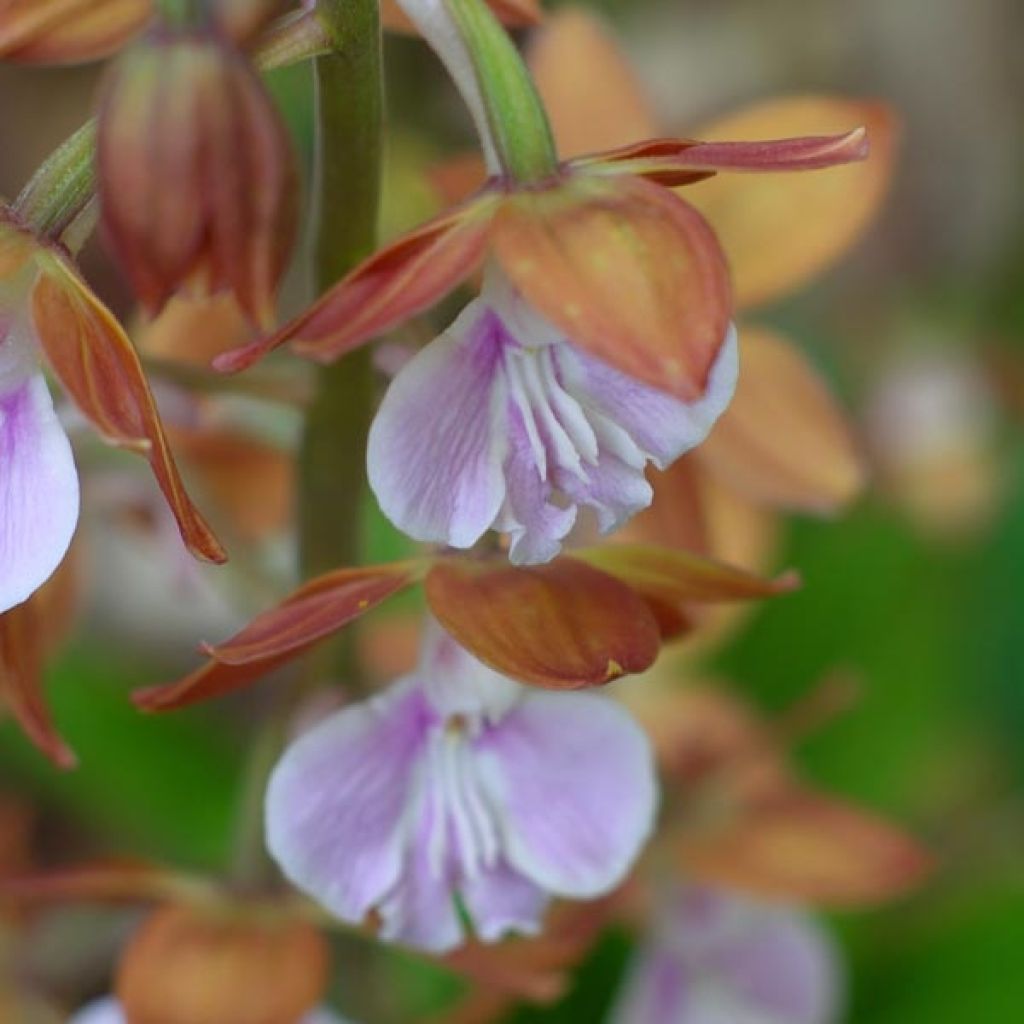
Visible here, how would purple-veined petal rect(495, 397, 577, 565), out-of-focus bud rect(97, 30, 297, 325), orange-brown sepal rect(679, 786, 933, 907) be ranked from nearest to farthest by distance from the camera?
1. out-of-focus bud rect(97, 30, 297, 325)
2. purple-veined petal rect(495, 397, 577, 565)
3. orange-brown sepal rect(679, 786, 933, 907)

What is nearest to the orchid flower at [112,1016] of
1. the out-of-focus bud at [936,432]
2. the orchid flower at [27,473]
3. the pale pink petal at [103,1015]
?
the pale pink petal at [103,1015]

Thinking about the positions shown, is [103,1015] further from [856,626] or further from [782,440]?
[856,626]

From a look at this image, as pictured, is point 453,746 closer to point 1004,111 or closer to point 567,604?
point 567,604

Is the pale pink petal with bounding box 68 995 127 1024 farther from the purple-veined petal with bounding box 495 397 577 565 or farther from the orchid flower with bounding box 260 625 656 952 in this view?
the purple-veined petal with bounding box 495 397 577 565

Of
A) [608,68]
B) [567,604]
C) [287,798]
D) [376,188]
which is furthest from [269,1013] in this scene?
[608,68]

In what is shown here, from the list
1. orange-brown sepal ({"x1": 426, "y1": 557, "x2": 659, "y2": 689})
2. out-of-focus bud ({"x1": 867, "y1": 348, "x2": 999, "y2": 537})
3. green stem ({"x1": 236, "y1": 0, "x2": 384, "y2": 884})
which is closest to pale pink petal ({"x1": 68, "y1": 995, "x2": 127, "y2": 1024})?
green stem ({"x1": 236, "y1": 0, "x2": 384, "y2": 884})

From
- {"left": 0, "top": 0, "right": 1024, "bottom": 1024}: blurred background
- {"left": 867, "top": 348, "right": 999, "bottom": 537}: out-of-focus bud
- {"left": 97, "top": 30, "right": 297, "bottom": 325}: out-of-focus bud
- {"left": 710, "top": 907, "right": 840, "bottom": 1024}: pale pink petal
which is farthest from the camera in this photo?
{"left": 867, "top": 348, "right": 999, "bottom": 537}: out-of-focus bud
